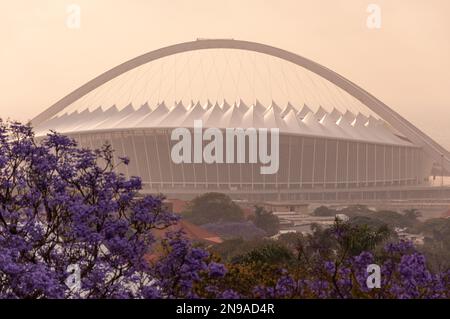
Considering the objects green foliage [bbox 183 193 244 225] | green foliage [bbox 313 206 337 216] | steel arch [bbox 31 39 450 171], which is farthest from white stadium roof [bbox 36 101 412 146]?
green foliage [bbox 183 193 244 225]

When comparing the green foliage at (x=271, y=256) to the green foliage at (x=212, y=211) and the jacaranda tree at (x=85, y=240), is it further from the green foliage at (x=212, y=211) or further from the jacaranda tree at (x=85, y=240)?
the green foliage at (x=212, y=211)

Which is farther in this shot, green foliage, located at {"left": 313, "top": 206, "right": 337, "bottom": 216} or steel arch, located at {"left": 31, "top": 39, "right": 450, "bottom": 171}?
steel arch, located at {"left": 31, "top": 39, "right": 450, "bottom": 171}

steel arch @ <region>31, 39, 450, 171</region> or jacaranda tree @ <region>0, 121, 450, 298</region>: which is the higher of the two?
steel arch @ <region>31, 39, 450, 171</region>

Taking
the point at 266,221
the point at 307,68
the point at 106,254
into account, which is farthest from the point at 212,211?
the point at 106,254

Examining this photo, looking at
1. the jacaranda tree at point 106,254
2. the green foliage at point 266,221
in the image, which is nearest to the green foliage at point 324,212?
the green foliage at point 266,221

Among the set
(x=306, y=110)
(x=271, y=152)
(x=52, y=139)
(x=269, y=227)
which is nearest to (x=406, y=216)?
(x=269, y=227)

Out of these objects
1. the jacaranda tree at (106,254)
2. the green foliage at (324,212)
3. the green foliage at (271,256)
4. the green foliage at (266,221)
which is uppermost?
the jacaranda tree at (106,254)

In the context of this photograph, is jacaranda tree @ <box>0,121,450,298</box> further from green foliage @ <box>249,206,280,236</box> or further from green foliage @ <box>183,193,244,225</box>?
green foliage @ <box>183,193,244,225</box>

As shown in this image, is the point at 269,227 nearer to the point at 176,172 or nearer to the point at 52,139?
the point at 176,172
